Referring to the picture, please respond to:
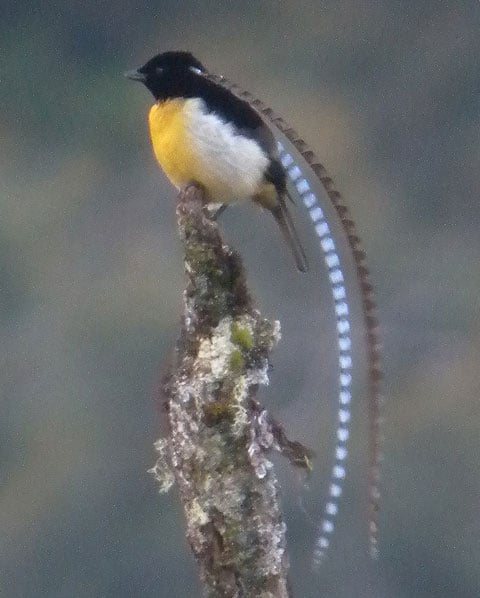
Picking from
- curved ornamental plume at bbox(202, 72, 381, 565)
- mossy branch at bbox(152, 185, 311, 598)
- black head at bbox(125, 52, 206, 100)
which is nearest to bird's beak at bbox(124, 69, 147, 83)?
black head at bbox(125, 52, 206, 100)

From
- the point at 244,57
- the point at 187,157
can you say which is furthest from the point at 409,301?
the point at 187,157

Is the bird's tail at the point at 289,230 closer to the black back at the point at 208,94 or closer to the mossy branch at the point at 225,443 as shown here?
the black back at the point at 208,94

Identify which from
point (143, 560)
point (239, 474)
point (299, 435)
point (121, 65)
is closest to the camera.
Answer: point (239, 474)

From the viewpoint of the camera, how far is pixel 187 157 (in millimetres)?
837

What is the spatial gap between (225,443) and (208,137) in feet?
1.15

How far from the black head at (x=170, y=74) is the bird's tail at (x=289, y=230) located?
14 cm

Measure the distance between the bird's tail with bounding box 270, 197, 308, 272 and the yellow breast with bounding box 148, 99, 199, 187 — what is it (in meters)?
0.11

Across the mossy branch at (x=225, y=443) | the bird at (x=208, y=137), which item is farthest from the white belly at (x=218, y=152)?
the mossy branch at (x=225, y=443)

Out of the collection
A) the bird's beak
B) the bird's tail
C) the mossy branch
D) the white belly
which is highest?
the bird's beak

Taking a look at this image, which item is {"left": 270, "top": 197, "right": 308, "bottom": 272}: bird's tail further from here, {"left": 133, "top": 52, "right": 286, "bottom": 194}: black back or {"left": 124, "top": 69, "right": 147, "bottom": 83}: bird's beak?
{"left": 124, "top": 69, "right": 147, "bottom": 83}: bird's beak

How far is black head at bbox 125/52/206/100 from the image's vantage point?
0.86 m

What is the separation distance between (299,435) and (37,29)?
0.76 m

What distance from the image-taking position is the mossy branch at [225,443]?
0.58 m

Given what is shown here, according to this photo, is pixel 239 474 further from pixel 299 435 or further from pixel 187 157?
pixel 299 435
